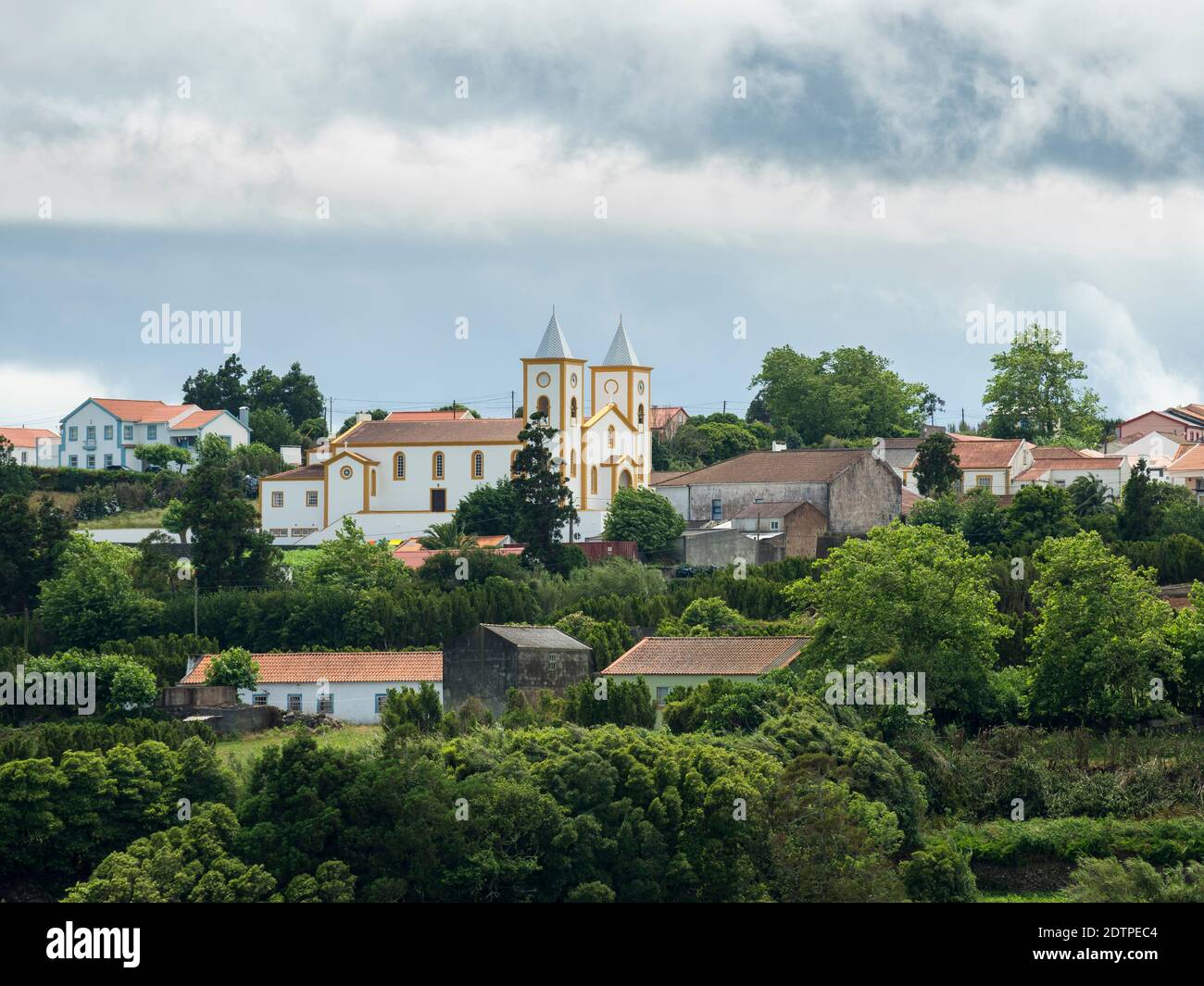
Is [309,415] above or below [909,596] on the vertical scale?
above

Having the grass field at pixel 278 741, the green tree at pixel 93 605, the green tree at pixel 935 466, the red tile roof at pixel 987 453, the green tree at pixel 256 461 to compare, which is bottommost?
the grass field at pixel 278 741

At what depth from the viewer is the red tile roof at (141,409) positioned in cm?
9494

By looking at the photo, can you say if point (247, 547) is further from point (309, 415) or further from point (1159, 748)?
point (309, 415)

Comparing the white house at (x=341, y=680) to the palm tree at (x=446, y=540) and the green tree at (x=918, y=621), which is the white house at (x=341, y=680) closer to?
the green tree at (x=918, y=621)

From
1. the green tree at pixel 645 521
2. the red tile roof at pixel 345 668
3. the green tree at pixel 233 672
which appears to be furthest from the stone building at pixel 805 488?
the green tree at pixel 233 672

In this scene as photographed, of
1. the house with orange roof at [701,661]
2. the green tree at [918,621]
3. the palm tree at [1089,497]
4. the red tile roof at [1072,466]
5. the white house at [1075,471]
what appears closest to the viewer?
the green tree at [918,621]

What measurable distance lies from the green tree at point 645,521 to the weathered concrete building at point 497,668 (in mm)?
20417

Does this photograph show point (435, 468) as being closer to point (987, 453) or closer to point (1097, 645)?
point (987, 453)

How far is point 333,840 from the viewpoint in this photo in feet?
115

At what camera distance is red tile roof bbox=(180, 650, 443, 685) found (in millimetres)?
50781

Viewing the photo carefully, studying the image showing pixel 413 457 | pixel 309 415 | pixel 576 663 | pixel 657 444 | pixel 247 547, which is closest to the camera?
pixel 576 663
